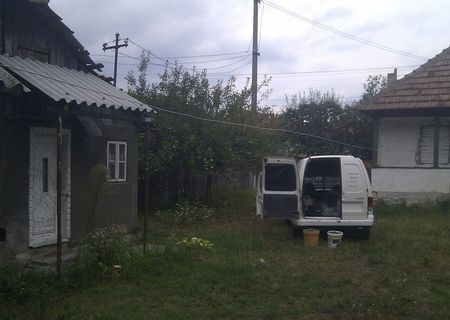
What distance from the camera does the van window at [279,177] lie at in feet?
37.4

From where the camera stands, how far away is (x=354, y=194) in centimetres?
1109

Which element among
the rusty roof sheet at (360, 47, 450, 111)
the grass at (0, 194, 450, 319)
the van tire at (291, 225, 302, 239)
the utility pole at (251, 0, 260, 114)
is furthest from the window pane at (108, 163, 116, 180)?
the rusty roof sheet at (360, 47, 450, 111)

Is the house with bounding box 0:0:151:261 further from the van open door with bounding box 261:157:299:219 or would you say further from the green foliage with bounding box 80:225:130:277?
the van open door with bounding box 261:157:299:219

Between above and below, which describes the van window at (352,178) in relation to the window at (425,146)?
below

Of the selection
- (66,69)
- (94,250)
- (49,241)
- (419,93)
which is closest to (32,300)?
(94,250)

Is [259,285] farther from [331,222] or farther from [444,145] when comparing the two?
[444,145]

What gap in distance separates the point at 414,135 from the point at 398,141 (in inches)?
21.8

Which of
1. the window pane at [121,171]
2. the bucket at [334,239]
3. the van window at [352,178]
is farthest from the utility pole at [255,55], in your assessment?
the bucket at [334,239]

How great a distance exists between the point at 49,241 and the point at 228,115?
26.9ft

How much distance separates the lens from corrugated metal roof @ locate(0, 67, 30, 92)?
22.6 feet

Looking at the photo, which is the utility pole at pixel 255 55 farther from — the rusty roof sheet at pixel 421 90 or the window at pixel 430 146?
the window at pixel 430 146

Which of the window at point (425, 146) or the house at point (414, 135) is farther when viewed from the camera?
the window at point (425, 146)

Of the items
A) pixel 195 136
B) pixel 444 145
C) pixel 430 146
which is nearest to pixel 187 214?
pixel 195 136

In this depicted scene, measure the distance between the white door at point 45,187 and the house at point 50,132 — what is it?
2 cm
